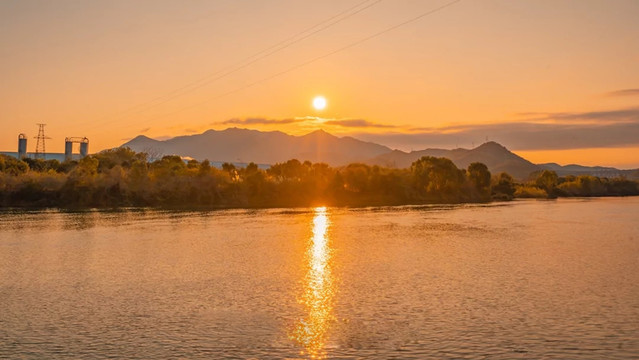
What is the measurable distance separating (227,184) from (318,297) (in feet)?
318

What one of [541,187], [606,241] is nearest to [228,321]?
[606,241]

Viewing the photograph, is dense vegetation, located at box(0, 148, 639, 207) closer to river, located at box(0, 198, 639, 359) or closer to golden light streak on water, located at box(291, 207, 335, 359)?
river, located at box(0, 198, 639, 359)

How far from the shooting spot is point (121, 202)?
355 ft

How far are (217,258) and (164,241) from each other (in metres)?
11.7

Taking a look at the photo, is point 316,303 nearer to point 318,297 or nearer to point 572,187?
point 318,297

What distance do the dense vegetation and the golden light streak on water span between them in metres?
74.5

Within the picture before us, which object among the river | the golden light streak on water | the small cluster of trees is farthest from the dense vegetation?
the golden light streak on water

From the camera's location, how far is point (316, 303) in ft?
81.0

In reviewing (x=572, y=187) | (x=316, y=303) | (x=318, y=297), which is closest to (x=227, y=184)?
(x=318, y=297)

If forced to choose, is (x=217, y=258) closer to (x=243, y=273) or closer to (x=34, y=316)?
(x=243, y=273)

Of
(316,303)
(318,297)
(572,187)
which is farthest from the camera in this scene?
(572,187)

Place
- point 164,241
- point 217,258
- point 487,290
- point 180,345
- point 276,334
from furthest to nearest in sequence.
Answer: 1. point 164,241
2. point 217,258
3. point 487,290
4. point 276,334
5. point 180,345

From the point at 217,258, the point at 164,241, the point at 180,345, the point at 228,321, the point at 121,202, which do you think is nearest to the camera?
the point at 180,345

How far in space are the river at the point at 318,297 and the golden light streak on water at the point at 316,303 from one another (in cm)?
9
